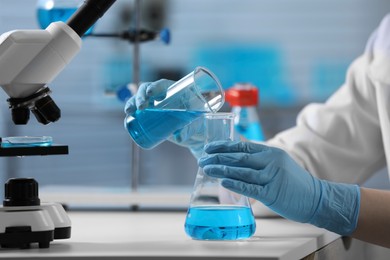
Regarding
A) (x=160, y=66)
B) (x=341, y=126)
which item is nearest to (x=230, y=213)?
(x=341, y=126)

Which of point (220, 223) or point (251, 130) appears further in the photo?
point (251, 130)

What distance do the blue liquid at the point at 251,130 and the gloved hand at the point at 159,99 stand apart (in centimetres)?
57

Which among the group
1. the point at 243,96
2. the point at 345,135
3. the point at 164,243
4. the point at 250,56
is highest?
the point at 250,56

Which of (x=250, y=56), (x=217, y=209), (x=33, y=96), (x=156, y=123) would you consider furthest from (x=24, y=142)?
(x=250, y=56)

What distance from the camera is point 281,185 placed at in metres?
1.49

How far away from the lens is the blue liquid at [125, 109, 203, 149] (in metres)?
1.41

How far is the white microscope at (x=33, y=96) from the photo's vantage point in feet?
4.30

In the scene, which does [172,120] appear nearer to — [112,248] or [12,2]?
[112,248]

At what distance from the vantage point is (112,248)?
1.32 meters

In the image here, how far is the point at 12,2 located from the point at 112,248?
5.32m

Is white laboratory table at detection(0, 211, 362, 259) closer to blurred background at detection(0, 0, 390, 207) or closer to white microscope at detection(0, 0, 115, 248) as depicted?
white microscope at detection(0, 0, 115, 248)

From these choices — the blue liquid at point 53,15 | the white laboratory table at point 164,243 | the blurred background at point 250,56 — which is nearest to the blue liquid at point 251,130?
the white laboratory table at point 164,243

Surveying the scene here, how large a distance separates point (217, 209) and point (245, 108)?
2.57ft

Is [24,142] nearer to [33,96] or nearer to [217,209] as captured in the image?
[33,96]
